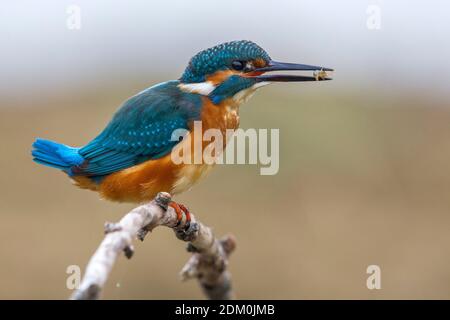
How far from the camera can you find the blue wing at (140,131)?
345 centimetres

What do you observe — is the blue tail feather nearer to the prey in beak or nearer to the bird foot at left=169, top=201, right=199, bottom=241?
the bird foot at left=169, top=201, right=199, bottom=241

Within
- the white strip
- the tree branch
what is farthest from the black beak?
the tree branch

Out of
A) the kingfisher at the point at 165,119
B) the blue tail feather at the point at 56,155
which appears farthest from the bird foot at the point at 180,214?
the blue tail feather at the point at 56,155

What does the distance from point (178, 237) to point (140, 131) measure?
61 cm

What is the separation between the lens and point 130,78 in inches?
340

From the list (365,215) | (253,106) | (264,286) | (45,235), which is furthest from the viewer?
(253,106)

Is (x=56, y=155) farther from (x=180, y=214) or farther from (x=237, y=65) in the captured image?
(x=237, y=65)

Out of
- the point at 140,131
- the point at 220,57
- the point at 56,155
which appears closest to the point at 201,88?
the point at 220,57

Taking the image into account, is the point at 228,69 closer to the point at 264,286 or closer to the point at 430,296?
the point at 264,286

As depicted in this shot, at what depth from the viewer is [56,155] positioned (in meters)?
3.54

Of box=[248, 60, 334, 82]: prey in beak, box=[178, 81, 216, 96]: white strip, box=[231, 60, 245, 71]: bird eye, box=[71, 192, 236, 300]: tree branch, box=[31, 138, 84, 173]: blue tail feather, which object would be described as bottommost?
box=[71, 192, 236, 300]: tree branch

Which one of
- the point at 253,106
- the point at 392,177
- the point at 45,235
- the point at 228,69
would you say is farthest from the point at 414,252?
the point at 228,69

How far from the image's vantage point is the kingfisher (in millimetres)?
3414

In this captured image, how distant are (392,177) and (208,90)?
4182mm
